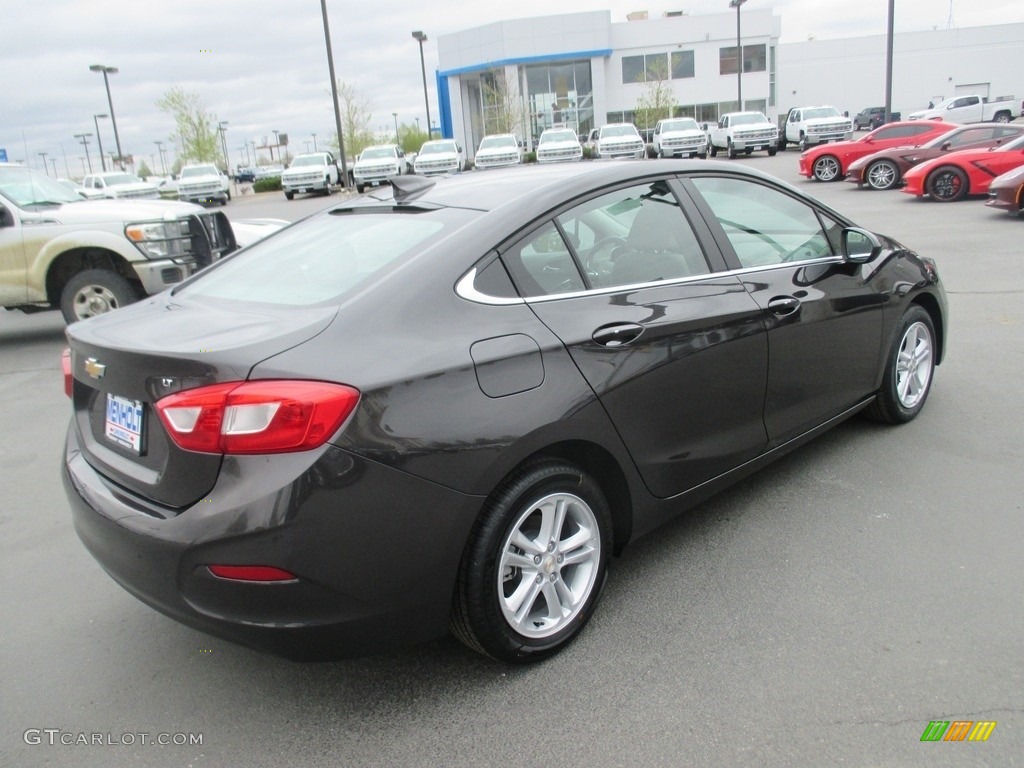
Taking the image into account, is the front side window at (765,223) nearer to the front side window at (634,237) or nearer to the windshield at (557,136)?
the front side window at (634,237)

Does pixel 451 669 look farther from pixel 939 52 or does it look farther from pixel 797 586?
pixel 939 52

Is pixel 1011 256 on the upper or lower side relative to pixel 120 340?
lower

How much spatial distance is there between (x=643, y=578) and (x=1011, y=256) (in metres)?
8.98

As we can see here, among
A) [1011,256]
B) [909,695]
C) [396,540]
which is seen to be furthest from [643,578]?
[1011,256]

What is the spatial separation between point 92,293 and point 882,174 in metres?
17.9

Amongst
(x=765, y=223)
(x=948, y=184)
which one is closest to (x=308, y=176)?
(x=948, y=184)

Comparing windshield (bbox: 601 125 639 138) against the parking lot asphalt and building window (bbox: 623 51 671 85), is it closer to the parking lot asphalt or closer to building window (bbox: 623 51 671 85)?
building window (bbox: 623 51 671 85)

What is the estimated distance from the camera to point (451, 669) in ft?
9.18

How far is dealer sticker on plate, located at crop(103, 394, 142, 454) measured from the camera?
2.53m

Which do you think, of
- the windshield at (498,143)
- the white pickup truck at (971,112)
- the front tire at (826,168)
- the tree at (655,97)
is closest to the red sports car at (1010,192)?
the front tire at (826,168)

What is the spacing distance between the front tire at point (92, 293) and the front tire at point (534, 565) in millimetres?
6734

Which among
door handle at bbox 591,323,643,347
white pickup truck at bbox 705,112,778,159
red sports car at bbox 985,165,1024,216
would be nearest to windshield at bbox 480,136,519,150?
white pickup truck at bbox 705,112,778,159

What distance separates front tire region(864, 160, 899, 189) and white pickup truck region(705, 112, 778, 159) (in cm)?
1424

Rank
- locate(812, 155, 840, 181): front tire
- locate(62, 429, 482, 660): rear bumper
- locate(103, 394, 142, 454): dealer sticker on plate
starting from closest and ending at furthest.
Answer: locate(62, 429, 482, 660): rear bumper → locate(103, 394, 142, 454): dealer sticker on plate → locate(812, 155, 840, 181): front tire
